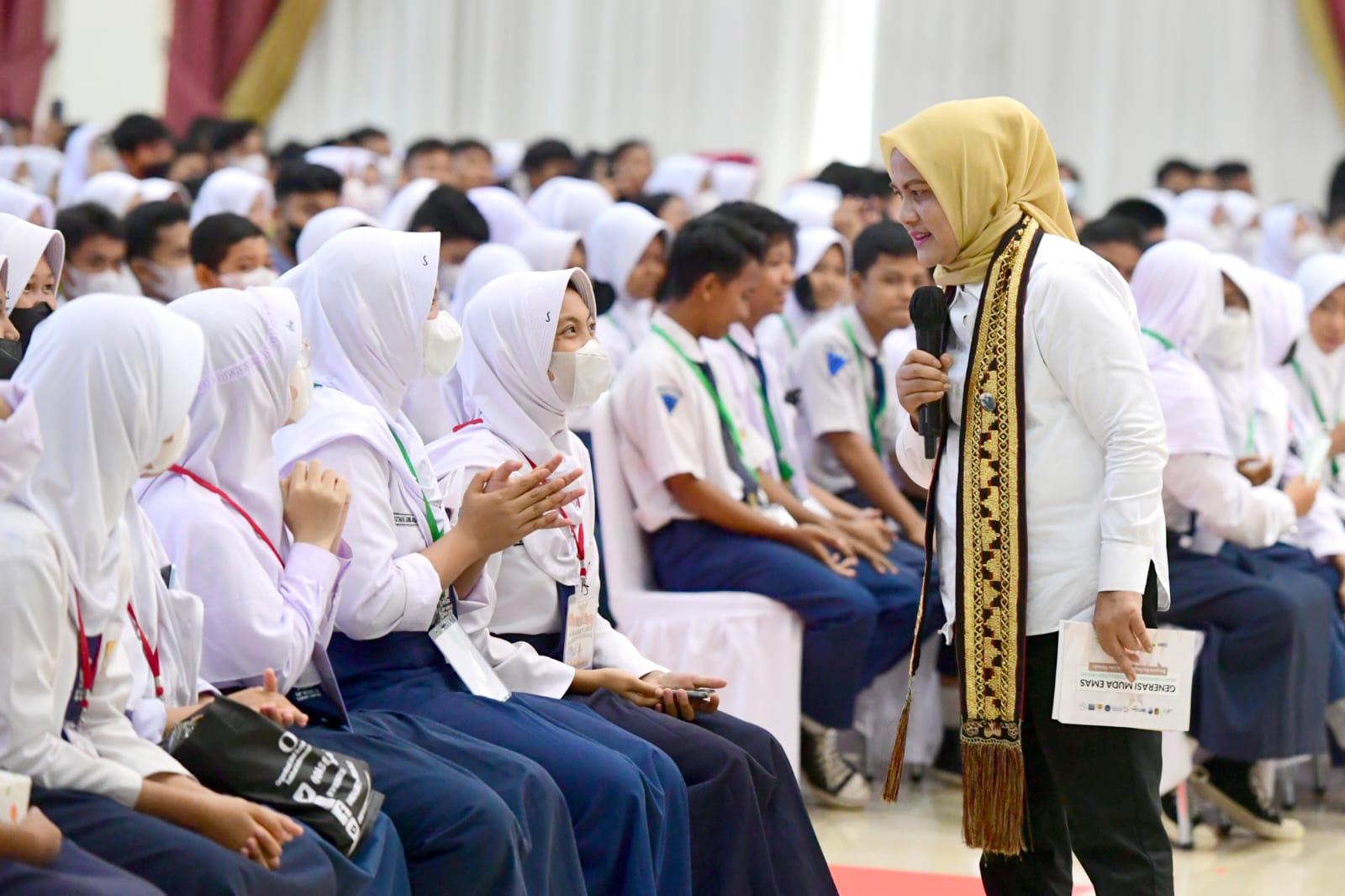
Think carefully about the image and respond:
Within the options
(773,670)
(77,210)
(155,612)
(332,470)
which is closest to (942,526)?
(332,470)

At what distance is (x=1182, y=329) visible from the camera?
4277 millimetres

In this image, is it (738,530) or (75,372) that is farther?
(738,530)

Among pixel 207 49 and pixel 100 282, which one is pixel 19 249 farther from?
pixel 207 49

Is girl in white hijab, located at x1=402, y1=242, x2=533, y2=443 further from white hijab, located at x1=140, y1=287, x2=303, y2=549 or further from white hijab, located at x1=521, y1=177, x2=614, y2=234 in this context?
white hijab, located at x1=521, y1=177, x2=614, y2=234

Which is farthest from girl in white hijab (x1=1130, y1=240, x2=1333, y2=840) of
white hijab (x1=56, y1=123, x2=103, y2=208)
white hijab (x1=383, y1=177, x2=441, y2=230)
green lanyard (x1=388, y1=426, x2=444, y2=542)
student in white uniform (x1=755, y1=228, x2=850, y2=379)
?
white hijab (x1=56, y1=123, x2=103, y2=208)

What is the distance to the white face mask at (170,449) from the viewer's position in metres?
2.12

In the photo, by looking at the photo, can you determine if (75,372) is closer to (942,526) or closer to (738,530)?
(942,526)

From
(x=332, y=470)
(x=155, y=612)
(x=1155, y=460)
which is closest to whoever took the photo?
(x=155, y=612)

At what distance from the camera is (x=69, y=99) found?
10367mm

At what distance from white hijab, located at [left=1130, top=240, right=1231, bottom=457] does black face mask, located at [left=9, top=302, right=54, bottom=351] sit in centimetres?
244

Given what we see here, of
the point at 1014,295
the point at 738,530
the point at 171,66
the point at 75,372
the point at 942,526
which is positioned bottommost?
the point at 738,530

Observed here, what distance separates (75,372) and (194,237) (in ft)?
8.70

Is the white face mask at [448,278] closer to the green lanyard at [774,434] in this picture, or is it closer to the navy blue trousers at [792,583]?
the green lanyard at [774,434]

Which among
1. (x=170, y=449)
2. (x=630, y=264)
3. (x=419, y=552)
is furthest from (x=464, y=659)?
(x=630, y=264)
